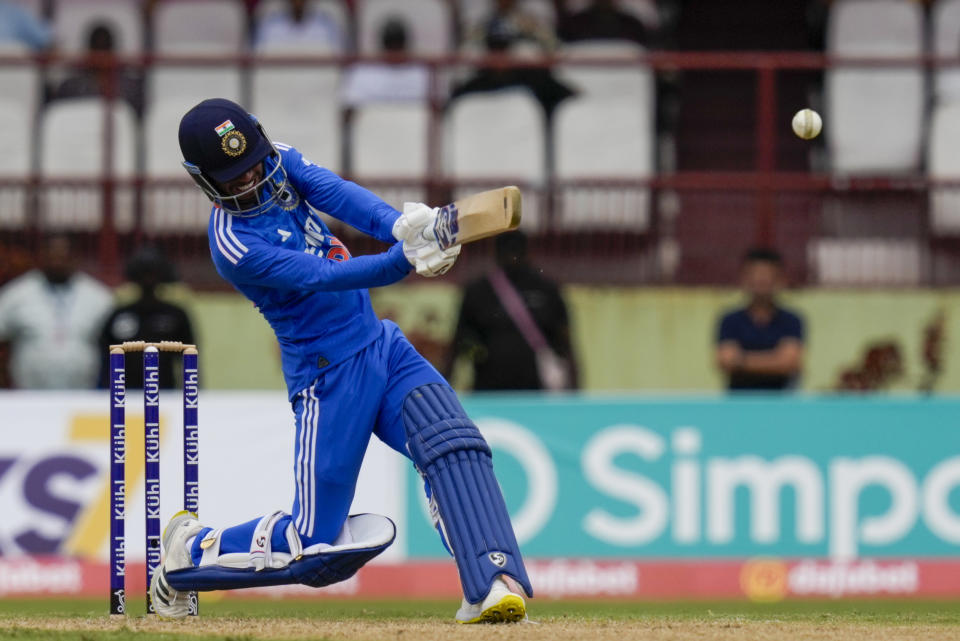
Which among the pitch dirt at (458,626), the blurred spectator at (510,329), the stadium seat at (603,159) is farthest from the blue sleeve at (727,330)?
the pitch dirt at (458,626)

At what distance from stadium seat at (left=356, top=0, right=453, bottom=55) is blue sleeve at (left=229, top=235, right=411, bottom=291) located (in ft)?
23.4

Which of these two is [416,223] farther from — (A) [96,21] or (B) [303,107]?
(A) [96,21]

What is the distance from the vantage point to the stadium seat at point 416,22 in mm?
13414

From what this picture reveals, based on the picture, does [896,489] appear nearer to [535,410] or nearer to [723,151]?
[535,410]

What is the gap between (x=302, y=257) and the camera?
642 cm

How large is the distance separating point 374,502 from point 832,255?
12.6ft

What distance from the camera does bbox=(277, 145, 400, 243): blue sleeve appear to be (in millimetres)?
6699

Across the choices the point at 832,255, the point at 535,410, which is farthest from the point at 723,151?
the point at 535,410

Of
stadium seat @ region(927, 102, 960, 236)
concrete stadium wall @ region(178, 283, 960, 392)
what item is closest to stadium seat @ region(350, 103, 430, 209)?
concrete stadium wall @ region(178, 283, 960, 392)

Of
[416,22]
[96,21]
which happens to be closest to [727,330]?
[416,22]

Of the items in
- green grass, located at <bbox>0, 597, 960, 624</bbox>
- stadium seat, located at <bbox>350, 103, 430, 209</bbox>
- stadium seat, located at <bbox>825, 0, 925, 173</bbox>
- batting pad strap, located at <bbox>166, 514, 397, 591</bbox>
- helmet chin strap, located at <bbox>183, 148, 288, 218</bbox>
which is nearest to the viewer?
helmet chin strap, located at <bbox>183, 148, 288, 218</bbox>

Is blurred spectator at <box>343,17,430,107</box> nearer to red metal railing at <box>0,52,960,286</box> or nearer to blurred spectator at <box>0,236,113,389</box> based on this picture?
red metal railing at <box>0,52,960,286</box>

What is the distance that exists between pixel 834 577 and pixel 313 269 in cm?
514

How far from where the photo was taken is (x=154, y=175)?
12.3 metres
